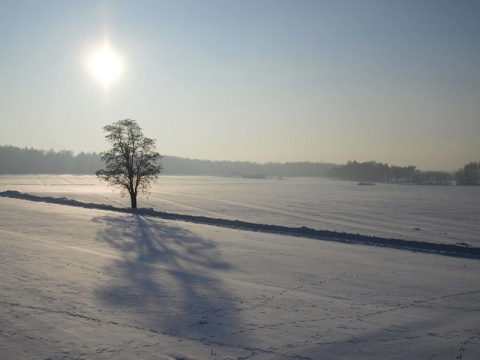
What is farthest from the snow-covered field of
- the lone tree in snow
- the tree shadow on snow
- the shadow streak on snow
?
the lone tree in snow

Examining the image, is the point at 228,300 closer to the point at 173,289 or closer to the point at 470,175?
the point at 173,289

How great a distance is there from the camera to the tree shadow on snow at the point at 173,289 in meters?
10.1

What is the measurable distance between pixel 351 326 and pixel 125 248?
1446 centimetres

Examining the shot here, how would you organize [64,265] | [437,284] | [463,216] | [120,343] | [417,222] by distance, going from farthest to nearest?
1. [463,216]
2. [417,222]
3. [64,265]
4. [437,284]
5. [120,343]

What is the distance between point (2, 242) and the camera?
2031cm

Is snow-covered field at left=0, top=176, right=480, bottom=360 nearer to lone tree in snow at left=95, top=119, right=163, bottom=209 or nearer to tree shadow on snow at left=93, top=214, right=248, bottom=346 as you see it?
tree shadow on snow at left=93, top=214, right=248, bottom=346

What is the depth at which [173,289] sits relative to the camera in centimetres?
1337

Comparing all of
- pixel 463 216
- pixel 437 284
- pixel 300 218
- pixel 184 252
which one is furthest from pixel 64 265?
pixel 463 216

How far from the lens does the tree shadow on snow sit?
1011 cm

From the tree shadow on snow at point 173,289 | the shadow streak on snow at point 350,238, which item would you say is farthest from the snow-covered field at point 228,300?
the shadow streak on snow at point 350,238

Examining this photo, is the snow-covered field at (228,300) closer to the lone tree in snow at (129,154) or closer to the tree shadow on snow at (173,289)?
the tree shadow on snow at (173,289)

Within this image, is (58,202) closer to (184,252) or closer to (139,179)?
(139,179)

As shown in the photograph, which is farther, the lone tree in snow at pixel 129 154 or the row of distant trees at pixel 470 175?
the row of distant trees at pixel 470 175

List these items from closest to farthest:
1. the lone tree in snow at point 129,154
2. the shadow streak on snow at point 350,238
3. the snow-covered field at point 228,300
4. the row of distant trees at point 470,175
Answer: the snow-covered field at point 228,300 → the shadow streak on snow at point 350,238 → the lone tree in snow at point 129,154 → the row of distant trees at point 470,175
